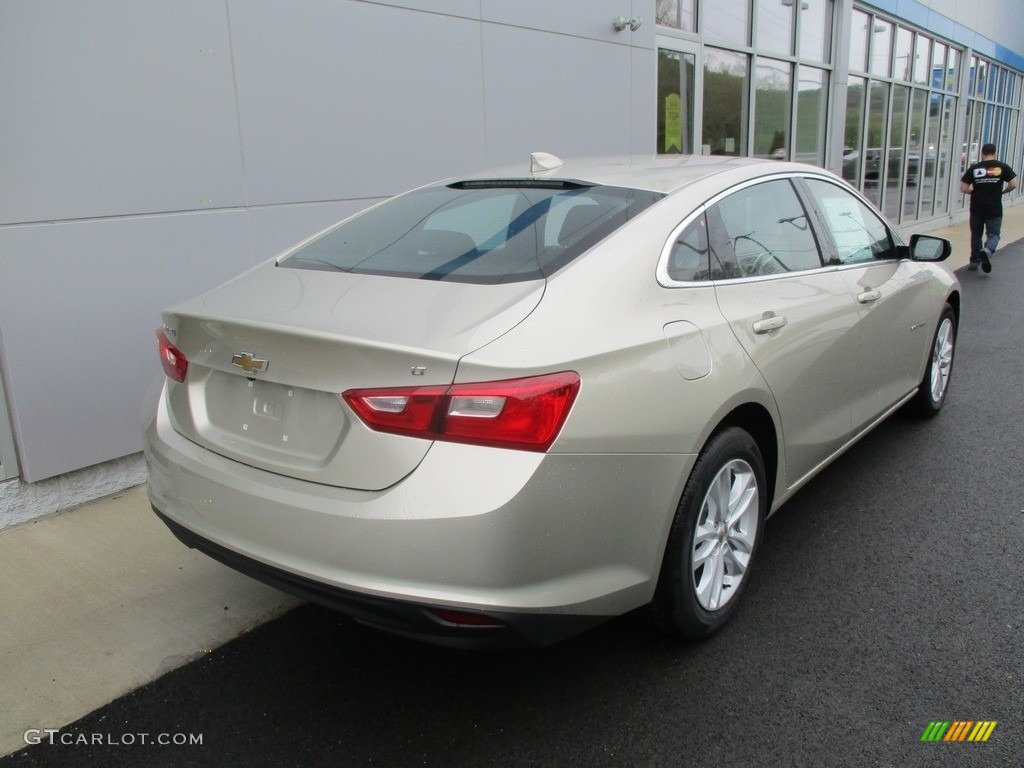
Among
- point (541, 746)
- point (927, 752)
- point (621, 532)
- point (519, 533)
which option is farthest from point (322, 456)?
point (927, 752)

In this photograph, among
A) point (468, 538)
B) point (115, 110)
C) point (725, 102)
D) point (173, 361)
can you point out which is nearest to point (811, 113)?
point (725, 102)

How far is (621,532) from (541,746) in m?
0.67

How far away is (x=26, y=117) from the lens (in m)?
3.94

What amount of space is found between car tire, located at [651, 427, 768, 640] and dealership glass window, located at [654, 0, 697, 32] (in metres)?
7.34

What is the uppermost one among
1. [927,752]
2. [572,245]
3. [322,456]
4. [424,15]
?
[424,15]

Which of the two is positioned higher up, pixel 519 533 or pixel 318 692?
pixel 519 533

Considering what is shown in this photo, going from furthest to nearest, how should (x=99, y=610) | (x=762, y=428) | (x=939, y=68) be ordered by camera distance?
1. (x=939, y=68)
2. (x=99, y=610)
3. (x=762, y=428)

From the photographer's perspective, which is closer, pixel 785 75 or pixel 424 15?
pixel 424 15

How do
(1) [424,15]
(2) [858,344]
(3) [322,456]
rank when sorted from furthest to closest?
(1) [424,15] < (2) [858,344] < (3) [322,456]

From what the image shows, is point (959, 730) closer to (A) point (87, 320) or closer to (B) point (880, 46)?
(A) point (87, 320)

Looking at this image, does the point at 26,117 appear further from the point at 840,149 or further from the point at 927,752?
the point at 840,149

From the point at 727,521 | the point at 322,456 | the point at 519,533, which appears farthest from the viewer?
the point at 727,521

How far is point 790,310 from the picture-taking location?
3.20 metres

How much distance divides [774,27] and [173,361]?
36.6ft
